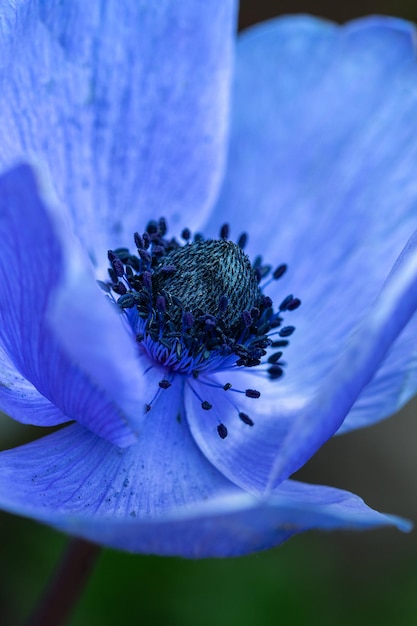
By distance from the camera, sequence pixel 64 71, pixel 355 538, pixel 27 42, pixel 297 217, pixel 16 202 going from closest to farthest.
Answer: pixel 16 202
pixel 27 42
pixel 64 71
pixel 297 217
pixel 355 538

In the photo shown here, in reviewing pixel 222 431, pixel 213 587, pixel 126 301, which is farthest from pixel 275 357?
pixel 213 587

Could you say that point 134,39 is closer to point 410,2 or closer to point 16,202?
point 16,202

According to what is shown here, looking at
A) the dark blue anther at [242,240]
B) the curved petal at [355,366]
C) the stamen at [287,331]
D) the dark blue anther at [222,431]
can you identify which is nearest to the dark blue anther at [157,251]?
the dark blue anther at [242,240]

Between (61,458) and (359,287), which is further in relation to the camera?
(359,287)

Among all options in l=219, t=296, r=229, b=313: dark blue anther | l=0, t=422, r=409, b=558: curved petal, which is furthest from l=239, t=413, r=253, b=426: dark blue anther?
l=219, t=296, r=229, b=313: dark blue anther

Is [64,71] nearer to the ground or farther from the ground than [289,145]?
farther from the ground

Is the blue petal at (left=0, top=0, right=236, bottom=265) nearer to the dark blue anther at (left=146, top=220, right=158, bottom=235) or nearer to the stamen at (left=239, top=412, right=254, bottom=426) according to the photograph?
the dark blue anther at (left=146, top=220, right=158, bottom=235)

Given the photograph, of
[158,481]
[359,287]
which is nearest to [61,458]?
[158,481]
